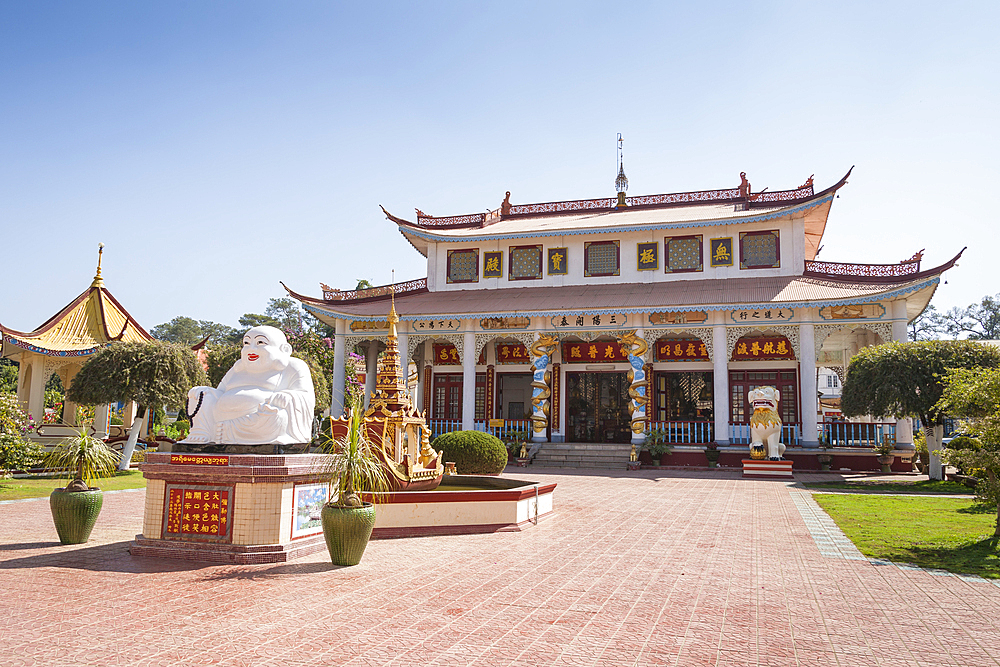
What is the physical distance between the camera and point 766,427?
17922mm

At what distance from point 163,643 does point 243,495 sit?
100 inches

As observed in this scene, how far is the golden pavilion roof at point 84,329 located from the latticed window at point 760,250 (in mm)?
19072

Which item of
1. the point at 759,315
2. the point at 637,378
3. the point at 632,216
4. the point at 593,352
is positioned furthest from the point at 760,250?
the point at 593,352

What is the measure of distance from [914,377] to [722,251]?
8049mm

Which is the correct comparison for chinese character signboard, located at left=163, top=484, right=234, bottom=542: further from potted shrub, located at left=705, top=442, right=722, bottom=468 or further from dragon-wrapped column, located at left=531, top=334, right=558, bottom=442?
dragon-wrapped column, located at left=531, top=334, right=558, bottom=442

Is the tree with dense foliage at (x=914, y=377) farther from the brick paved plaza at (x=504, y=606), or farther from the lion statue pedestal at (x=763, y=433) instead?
the brick paved plaza at (x=504, y=606)

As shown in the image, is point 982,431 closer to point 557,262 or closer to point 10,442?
point 557,262

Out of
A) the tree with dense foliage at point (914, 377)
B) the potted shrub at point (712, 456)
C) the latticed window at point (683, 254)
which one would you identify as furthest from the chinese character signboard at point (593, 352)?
the tree with dense foliage at point (914, 377)

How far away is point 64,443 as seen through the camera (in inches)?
299

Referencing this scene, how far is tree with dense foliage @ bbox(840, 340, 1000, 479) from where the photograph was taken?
1498 centimetres

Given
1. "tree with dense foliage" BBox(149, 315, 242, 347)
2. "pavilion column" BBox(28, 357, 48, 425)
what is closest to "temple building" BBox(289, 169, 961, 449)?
"pavilion column" BBox(28, 357, 48, 425)

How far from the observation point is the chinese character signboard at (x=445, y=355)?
24797 millimetres

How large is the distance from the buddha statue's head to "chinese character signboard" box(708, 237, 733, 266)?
1749 cm

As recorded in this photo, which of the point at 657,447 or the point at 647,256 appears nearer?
the point at 657,447
